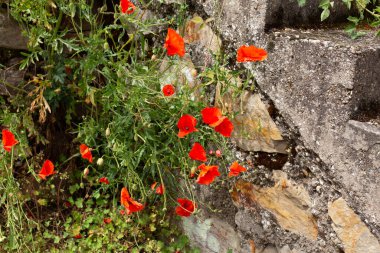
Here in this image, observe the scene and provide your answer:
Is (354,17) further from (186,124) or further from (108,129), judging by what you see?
(108,129)

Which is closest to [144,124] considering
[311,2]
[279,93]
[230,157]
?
[230,157]

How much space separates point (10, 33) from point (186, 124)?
3.61 ft

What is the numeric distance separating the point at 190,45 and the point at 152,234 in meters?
1.15

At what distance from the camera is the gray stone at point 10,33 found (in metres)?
2.45

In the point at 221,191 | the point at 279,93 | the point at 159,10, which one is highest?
the point at 159,10

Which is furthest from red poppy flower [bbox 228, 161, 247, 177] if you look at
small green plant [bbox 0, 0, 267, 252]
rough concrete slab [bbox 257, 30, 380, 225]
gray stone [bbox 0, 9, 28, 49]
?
gray stone [bbox 0, 9, 28, 49]

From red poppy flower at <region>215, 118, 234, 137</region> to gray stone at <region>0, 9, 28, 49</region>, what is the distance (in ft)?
3.93

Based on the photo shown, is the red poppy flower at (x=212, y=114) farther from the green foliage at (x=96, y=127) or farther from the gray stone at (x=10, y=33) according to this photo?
the gray stone at (x=10, y=33)

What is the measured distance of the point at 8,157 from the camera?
8.14 feet

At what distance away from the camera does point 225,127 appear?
194 cm

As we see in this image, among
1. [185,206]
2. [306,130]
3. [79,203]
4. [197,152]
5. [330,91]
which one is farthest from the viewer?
[79,203]

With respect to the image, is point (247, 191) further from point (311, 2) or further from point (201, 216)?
point (311, 2)

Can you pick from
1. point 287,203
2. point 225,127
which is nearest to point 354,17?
point 225,127

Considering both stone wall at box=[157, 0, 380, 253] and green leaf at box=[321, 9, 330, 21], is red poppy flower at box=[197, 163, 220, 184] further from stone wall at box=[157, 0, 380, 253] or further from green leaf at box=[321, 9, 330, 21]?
green leaf at box=[321, 9, 330, 21]
